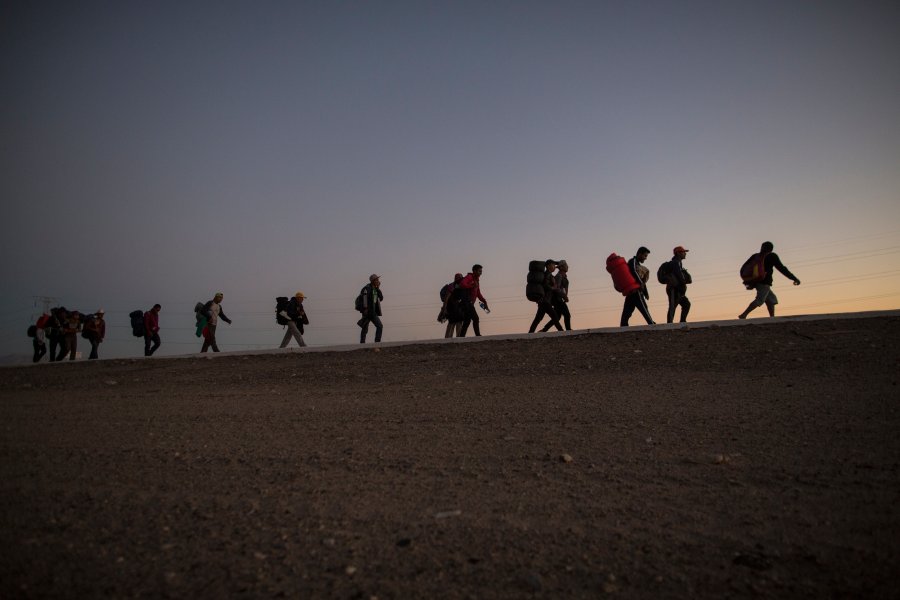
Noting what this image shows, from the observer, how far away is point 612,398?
6.37 metres

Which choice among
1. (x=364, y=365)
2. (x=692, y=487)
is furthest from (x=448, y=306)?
(x=692, y=487)

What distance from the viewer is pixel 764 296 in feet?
37.3

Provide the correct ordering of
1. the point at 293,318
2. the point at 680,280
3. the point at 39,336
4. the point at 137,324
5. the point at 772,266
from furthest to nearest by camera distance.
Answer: the point at 39,336 < the point at 137,324 < the point at 293,318 < the point at 680,280 < the point at 772,266

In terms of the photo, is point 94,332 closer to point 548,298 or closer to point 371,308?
point 371,308

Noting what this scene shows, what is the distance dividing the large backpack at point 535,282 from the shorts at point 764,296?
15.1 ft

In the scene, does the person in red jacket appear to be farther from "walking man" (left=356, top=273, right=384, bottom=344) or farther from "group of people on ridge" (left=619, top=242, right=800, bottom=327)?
"group of people on ridge" (left=619, top=242, right=800, bottom=327)

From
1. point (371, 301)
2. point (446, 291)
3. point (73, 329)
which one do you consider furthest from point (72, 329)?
point (446, 291)

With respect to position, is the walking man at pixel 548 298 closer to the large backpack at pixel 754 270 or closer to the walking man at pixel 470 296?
the walking man at pixel 470 296

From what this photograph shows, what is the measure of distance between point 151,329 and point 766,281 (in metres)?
18.5

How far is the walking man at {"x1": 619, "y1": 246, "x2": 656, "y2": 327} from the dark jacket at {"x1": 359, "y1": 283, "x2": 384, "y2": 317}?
656cm

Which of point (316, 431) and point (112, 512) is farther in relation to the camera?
point (316, 431)

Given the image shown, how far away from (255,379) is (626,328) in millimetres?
6982

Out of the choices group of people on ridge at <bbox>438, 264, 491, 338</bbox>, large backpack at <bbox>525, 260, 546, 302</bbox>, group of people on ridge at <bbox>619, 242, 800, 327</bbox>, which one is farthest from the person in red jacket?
group of people on ridge at <bbox>619, 242, 800, 327</bbox>

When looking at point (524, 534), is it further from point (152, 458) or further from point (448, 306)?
point (448, 306)
